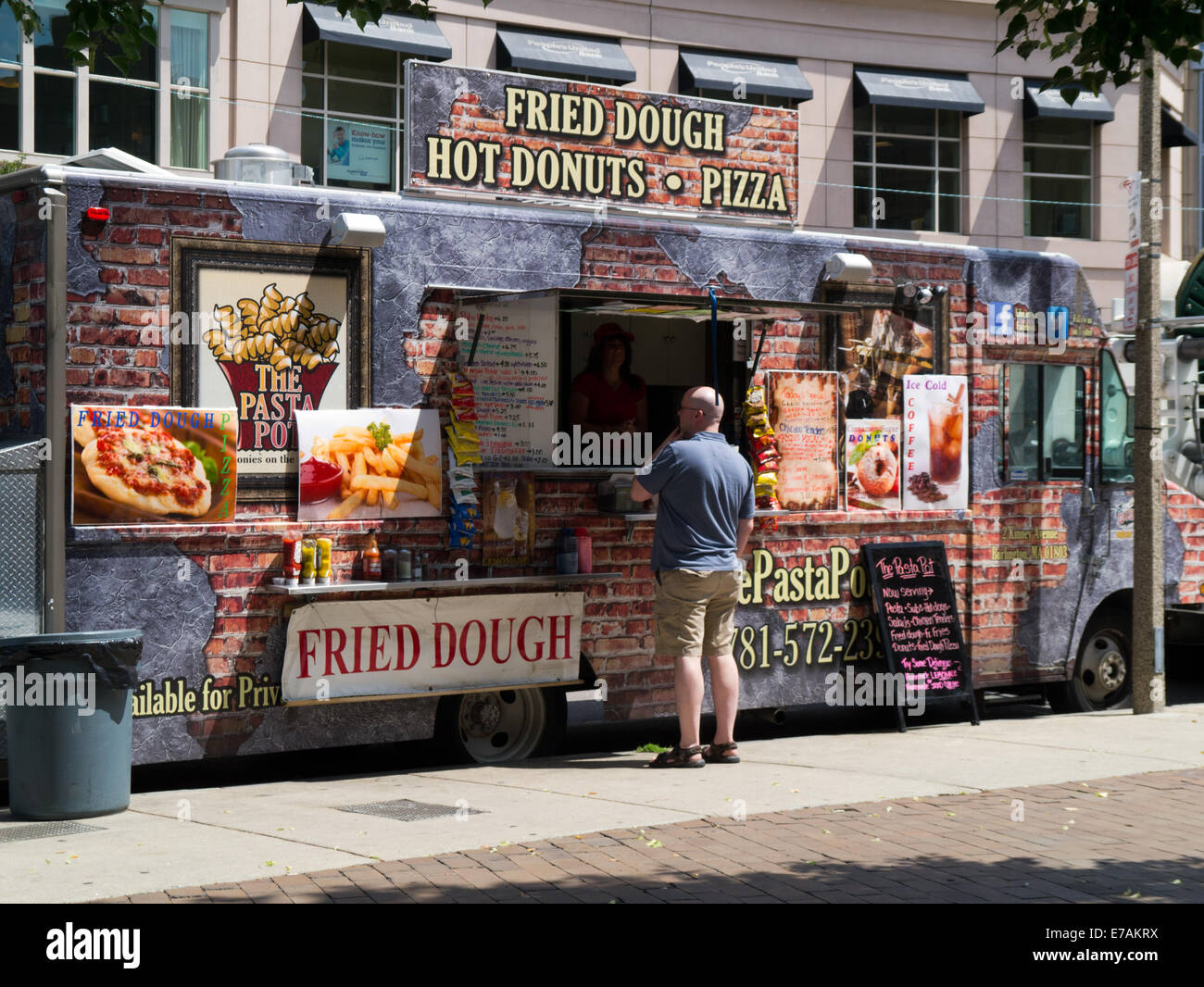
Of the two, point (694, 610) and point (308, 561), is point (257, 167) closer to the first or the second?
point (308, 561)

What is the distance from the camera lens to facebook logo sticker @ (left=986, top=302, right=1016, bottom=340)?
448 inches

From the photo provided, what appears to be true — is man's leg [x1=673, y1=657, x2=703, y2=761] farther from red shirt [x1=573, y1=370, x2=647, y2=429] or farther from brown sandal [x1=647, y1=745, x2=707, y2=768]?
red shirt [x1=573, y1=370, x2=647, y2=429]

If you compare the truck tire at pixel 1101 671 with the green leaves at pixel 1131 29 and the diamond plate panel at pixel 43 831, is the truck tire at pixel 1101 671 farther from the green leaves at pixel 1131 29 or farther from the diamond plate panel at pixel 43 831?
the diamond plate panel at pixel 43 831

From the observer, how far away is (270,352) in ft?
28.3

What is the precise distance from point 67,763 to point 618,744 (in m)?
3.78

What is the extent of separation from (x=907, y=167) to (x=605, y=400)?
20.3 m

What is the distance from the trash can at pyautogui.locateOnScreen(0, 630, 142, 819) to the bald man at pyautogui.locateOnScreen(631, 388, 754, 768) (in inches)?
116

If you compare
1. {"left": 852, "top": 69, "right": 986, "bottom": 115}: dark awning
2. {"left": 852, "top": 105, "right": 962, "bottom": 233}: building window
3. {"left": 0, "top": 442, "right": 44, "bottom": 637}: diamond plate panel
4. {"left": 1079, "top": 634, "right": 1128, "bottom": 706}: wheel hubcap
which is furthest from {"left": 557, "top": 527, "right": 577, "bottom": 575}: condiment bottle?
{"left": 852, "top": 69, "right": 986, "bottom": 115}: dark awning

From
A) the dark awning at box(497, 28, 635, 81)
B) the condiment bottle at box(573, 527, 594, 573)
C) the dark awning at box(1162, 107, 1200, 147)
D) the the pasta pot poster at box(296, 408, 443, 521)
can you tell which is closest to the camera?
the the pasta pot poster at box(296, 408, 443, 521)

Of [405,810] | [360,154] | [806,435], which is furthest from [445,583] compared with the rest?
[360,154]

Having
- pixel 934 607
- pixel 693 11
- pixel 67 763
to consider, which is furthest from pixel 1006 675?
pixel 693 11

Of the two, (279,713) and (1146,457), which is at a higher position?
(1146,457)
